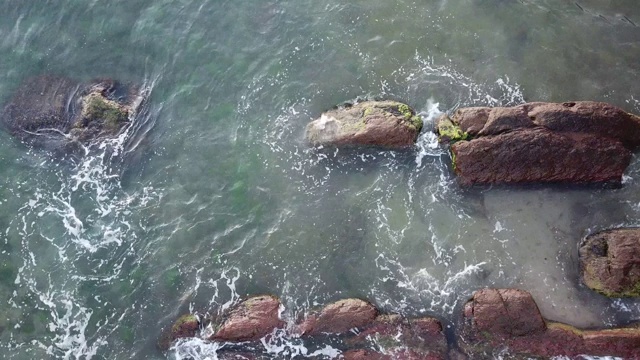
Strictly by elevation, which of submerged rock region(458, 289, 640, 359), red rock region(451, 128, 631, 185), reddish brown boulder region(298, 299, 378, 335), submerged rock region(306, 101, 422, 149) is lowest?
submerged rock region(458, 289, 640, 359)

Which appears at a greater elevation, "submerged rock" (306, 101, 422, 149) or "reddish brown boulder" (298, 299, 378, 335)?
"submerged rock" (306, 101, 422, 149)

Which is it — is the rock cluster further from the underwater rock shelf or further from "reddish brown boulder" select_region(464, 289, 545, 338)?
"reddish brown boulder" select_region(464, 289, 545, 338)

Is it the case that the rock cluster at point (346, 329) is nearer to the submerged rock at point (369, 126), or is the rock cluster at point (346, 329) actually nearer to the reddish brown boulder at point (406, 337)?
the reddish brown boulder at point (406, 337)

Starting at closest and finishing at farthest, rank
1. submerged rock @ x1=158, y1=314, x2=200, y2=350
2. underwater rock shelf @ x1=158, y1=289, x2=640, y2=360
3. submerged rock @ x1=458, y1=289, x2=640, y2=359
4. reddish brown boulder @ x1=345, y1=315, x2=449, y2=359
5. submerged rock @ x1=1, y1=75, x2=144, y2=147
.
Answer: submerged rock @ x1=458, y1=289, x2=640, y2=359, underwater rock shelf @ x1=158, y1=289, x2=640, y2=360, reddish brown boulder @ x1=345, y1=315, x2=449, y2=359, submerged rock @ x1=158, y1=314, x2=200, y2=350, submerged rock @ x1=1, y1=75, x2=144, y2=147

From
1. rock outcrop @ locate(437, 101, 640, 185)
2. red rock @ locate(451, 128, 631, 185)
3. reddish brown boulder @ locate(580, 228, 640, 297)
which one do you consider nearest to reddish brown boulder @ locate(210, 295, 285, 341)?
rock outcrop @ locate(437, 101, 640, 185)

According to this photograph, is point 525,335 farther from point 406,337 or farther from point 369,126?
point 369,126

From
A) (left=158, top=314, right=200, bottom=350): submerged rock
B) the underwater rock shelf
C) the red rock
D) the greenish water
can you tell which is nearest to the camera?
the underwater rock shelf

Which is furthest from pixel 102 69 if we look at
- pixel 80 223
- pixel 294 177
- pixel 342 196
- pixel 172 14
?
pixel 342 196
